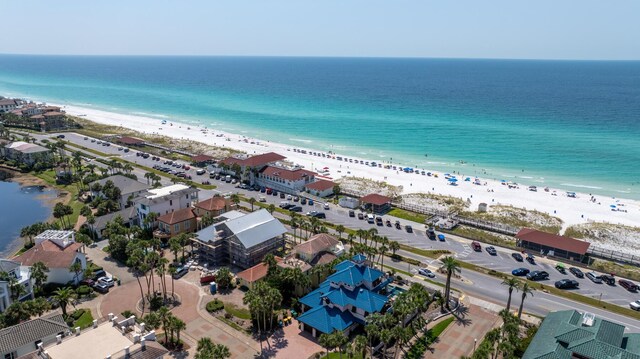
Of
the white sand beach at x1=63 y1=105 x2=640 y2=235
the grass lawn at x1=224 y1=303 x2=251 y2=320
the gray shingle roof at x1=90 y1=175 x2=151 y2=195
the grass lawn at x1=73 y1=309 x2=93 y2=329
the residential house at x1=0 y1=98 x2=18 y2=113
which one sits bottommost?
the grass lawn at x1=73 y1=309 x2=93 y2=329

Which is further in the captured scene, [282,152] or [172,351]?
[282,152]

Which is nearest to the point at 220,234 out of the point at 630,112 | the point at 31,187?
the point at 31,187

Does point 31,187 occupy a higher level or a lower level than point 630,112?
lower

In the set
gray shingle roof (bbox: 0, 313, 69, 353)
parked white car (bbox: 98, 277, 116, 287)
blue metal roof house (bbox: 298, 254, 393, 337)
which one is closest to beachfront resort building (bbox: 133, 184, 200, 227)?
parked white car (bbox: 98, 277, 116, 287)

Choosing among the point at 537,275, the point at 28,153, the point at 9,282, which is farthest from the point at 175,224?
the point at 28,153

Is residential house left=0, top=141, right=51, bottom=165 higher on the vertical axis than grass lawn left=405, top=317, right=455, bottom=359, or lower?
higher

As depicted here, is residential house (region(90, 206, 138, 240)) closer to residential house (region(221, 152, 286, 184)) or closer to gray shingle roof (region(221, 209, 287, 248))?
gray shingle roof (region(221, 209, 287, 248))

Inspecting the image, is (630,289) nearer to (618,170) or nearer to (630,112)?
(618,170)
